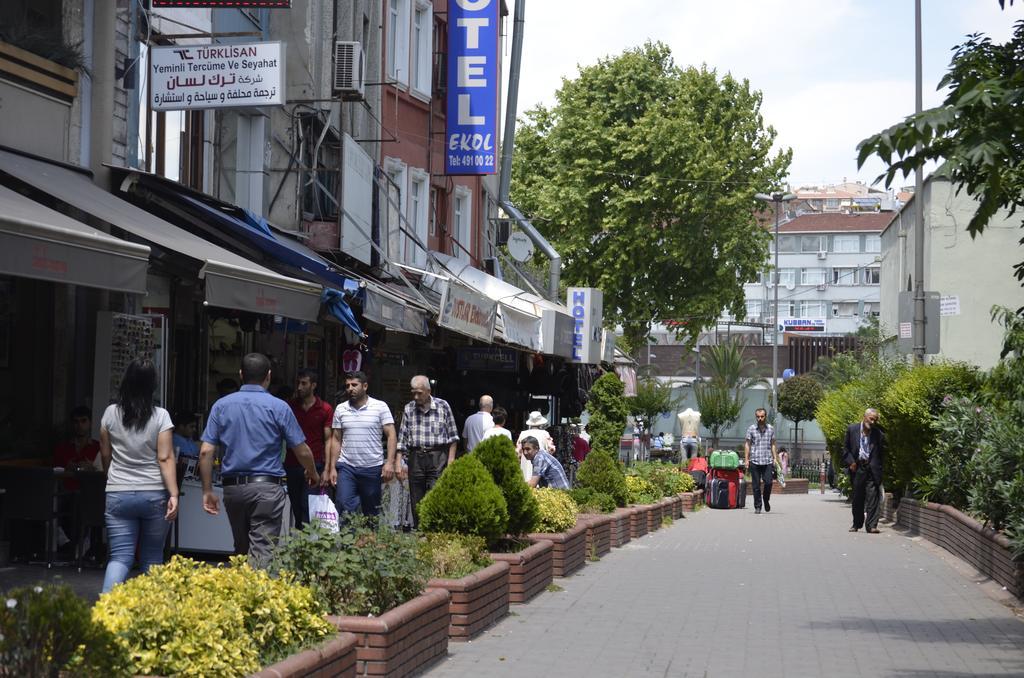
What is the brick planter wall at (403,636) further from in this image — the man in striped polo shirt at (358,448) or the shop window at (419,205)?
the shop window at (419,205)

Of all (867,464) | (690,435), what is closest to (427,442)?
(867,464)

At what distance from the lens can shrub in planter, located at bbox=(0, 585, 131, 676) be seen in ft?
16.3

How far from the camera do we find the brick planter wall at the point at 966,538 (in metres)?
13.1

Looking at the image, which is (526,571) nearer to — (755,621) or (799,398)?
(755,621)

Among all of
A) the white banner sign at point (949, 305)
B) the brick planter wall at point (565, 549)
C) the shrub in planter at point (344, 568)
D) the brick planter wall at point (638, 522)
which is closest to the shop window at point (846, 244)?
the white banner sign at point (949, 305)

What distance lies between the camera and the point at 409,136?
1004 inches

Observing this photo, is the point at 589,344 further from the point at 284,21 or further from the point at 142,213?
Answer: the point at 142,213

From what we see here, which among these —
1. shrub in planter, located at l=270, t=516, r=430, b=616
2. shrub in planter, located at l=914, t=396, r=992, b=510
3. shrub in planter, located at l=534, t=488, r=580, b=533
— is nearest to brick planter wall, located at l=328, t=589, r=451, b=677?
shrub in planter, located at l=270, t=516, r=430, b=616

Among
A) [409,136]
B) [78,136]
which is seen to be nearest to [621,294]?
[409,136]

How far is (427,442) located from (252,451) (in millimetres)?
5156

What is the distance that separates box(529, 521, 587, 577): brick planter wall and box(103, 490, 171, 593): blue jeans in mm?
5306

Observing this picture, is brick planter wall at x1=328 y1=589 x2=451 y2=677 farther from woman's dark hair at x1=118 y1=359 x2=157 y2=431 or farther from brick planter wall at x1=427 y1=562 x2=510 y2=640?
woman's dark hair at x1=118 y1=359 x2=157 y2=431

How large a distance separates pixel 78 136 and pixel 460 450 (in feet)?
39.9

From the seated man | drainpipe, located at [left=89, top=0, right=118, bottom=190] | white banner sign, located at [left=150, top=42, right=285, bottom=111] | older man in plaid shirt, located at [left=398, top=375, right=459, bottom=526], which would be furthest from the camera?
the seated man
